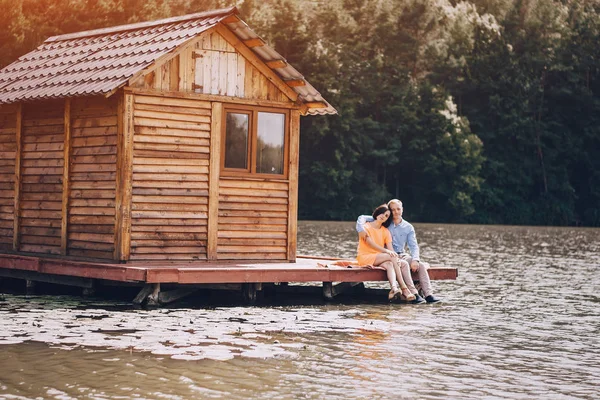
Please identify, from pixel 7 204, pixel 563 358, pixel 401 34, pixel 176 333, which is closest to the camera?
pixel 563 358

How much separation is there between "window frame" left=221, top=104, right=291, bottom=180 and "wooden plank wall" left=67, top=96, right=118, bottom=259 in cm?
196

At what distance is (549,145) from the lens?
79375 mm

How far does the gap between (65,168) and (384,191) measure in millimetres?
53126

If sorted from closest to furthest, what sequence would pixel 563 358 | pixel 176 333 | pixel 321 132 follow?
pixel 563 358 < pixel 176 333 < pixel 321 132

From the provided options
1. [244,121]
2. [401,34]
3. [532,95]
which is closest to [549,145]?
[532,95]

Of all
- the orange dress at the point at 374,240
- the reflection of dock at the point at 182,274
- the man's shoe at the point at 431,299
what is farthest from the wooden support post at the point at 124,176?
the man's shoe at the point at 431,299

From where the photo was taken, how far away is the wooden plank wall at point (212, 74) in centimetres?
1875

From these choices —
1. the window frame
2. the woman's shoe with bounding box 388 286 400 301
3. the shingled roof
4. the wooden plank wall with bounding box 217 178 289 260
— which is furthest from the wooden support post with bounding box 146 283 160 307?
the woman's shoe with bounding box 388 286 400 301

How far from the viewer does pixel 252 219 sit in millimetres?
19812

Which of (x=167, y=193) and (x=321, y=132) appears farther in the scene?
(x=321, y=132)

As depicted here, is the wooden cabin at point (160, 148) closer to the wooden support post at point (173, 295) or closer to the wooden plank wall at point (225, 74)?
the wooden plank wall at point (225, 74)

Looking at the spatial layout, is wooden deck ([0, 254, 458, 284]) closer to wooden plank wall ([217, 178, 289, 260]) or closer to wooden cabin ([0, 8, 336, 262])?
wooden plank wall ([217, 178, 289, 260])

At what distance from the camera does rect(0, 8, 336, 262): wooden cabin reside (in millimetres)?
18453

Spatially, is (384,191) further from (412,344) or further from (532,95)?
(412,344)
